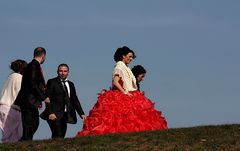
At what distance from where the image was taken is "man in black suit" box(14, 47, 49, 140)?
67.8 feet

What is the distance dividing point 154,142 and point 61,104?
3.26 metres

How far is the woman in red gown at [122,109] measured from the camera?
860 inches

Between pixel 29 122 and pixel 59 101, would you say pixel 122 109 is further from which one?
pixel 29 122

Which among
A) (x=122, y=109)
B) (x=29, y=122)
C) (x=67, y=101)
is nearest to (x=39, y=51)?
(x=67, y=101)

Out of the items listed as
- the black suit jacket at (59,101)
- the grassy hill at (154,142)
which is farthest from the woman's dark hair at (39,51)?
the grassy hill at (154,142)

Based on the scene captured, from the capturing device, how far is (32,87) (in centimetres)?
2069

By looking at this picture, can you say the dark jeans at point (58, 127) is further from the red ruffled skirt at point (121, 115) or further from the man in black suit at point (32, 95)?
the red ruffled skirt at point (121, 115)

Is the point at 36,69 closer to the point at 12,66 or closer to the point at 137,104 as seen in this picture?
the point at 12,66

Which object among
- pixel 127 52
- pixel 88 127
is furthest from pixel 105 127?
pixel 127 52

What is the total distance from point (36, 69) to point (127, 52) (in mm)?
2789

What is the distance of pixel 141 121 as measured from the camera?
864 inches

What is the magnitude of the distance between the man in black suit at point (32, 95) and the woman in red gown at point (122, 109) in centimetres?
149

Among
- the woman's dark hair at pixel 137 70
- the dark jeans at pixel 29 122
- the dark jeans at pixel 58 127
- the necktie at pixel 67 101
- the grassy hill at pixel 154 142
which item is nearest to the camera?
the grassy hill at pixel 154 142

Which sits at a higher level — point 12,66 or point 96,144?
point 12,66
